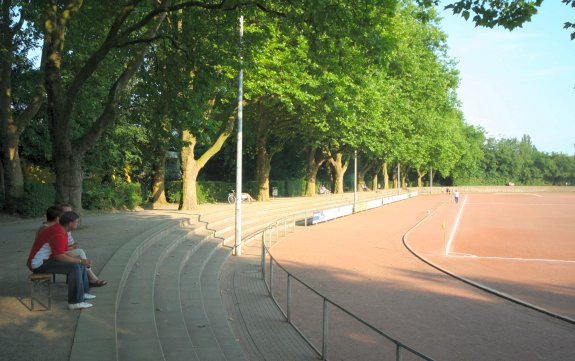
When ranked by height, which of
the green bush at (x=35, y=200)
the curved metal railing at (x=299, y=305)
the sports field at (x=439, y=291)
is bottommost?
the sports field at (x=439, y=291)

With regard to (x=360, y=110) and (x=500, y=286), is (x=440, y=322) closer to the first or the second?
(x=500, y=286)

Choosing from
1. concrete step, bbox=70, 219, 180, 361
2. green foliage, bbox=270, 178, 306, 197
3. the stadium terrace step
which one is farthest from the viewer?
green foliage, bbox=270, 178, 306, 197

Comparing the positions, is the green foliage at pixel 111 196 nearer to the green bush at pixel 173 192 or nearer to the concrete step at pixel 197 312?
the green bush at pixel 173 192

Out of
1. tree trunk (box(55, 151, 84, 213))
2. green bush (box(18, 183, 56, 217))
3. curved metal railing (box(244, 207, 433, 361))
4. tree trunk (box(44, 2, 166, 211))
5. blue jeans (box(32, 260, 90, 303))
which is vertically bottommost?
curved metal railing (box(244, 207, 433, 361))

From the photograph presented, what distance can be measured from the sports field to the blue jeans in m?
3.73

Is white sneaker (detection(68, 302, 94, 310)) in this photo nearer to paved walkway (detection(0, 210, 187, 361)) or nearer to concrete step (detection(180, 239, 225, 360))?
paved walkway (detection(0, 210, 187, 361))

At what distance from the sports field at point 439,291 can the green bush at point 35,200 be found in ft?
31.5

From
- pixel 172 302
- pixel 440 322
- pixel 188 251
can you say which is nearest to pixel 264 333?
pixel 172 302

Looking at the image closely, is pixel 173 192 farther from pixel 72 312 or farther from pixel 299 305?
pixel 72 312

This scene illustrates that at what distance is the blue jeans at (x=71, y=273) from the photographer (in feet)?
21.8

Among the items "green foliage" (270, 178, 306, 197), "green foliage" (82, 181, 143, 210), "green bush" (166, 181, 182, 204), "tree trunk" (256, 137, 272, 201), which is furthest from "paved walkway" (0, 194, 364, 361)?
"green foliage" (270, 178, 306, 197)

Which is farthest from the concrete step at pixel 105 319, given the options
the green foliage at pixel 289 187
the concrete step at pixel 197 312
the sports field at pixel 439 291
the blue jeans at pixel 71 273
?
the green foliage at pixel 289 187

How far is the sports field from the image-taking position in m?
7.93

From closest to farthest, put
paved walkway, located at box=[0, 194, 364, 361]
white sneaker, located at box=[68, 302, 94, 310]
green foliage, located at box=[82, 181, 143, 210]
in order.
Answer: paved walkway, located at box=[0, 194, 364, 361] → white sneaker, located at box=[68, 302, 94, 310] → green foliage, located at box=[82, 181, 143, 210]
